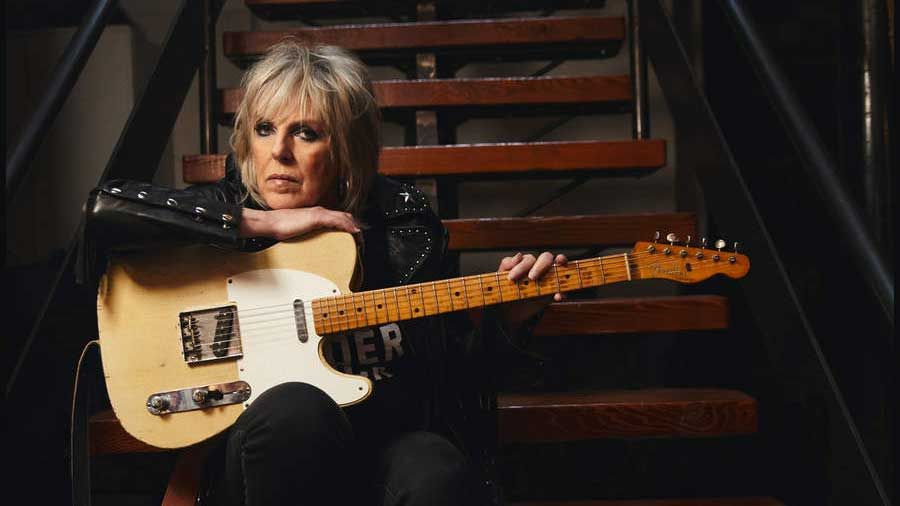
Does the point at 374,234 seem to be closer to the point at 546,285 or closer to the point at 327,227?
the point at 327,227

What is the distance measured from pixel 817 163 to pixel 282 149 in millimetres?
924

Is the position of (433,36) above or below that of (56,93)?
above

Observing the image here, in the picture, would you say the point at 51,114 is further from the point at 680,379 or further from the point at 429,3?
the point at 680,379

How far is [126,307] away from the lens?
46.9 inches

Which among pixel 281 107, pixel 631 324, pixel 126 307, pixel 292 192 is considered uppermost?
pixel 281 107

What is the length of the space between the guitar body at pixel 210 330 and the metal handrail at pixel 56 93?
1.09ft

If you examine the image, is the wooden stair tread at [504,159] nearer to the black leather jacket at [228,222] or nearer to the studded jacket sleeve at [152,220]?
the black leather jacket at [228,222]

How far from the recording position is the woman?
41.3 inches

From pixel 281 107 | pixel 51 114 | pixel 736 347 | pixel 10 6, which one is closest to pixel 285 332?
pixel 281 107

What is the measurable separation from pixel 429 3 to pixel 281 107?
1.34 meters

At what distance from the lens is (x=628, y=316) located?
1.74 meters

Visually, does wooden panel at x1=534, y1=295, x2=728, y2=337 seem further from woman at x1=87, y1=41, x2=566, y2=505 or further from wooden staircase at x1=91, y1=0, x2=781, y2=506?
woman at x1=87, y1=41, x2=566, y2=505

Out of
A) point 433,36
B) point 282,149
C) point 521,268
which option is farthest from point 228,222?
point 433,36

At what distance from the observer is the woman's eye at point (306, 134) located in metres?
1.34
